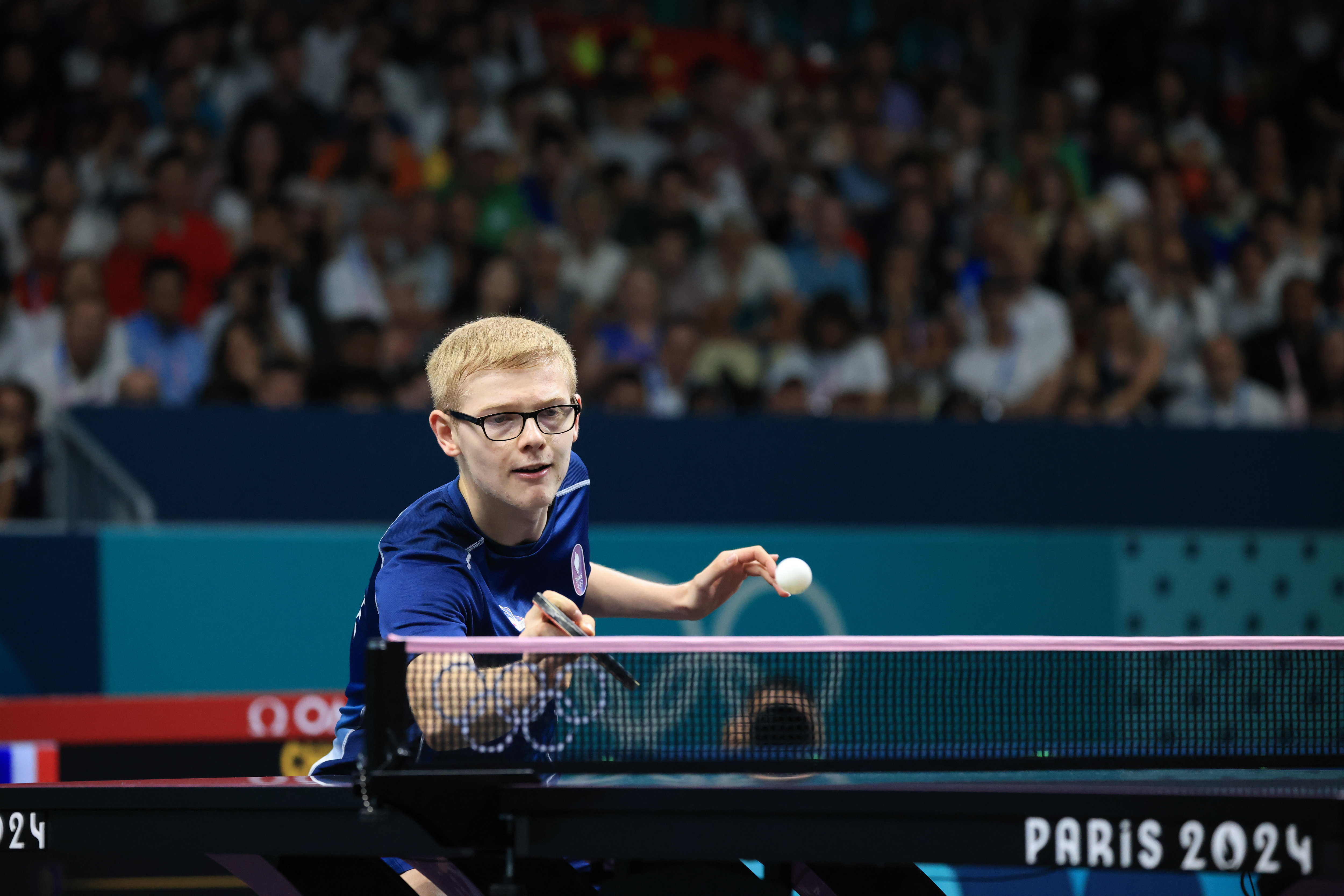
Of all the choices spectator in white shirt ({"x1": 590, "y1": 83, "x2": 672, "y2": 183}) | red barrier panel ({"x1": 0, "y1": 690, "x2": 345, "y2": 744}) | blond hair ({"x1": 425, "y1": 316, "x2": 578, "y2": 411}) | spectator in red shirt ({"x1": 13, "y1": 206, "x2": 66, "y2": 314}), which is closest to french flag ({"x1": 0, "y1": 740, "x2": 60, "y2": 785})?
red barrier panel ({"x1": 0, "y1": 690, "x2": 345, "y2": 744})

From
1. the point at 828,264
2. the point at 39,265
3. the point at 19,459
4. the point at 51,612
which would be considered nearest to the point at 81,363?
the point at 39,265

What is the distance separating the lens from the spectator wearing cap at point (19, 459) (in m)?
6.22

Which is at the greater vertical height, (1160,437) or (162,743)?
(1160,437)

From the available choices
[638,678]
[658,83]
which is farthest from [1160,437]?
A: [638,678]

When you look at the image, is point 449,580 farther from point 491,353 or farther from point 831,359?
point 831,359

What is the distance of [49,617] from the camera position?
5891 mm

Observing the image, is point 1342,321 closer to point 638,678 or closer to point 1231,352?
point 1231,352

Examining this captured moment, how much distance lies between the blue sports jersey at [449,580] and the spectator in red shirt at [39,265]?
5226 millimetres

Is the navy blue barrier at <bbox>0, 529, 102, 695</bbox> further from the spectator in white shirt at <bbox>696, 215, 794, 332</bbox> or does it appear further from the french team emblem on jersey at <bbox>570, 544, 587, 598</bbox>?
the spectator in white shirt at <bbox>696, 215, 794, 332</bbox>

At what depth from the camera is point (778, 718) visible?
104 inches

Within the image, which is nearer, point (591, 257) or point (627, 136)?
point (591, 257)

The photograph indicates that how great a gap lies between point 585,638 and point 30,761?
11.5ft

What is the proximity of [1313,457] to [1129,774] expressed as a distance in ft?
19.2

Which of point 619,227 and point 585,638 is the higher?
point 619,227
